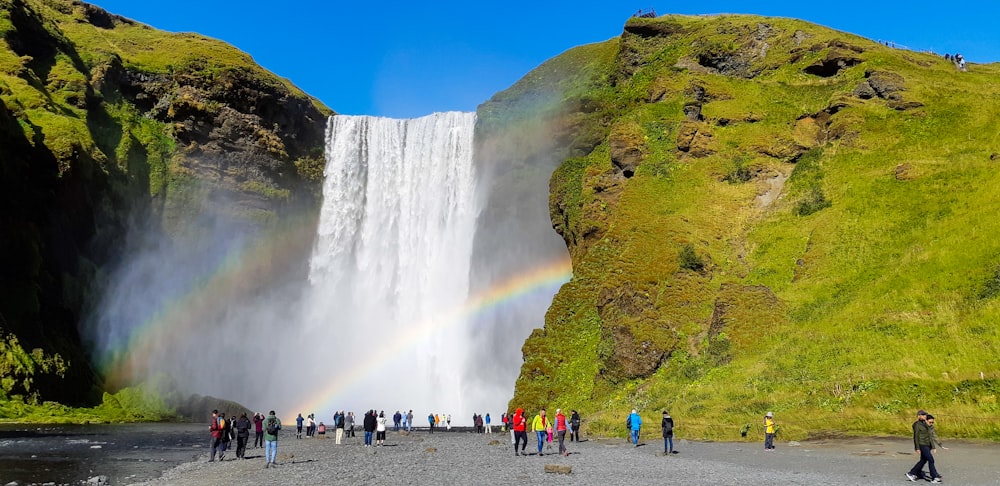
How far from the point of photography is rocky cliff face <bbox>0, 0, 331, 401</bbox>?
55.0 metres

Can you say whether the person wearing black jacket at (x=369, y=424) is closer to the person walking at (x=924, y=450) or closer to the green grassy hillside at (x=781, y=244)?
the green grassy hillside at (x=781, y=244)

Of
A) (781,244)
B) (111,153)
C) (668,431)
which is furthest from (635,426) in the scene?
(111,153)

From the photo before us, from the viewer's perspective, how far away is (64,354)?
179 feet

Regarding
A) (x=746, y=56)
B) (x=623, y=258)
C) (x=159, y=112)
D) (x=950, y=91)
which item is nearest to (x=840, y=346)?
(x=623, y=258)

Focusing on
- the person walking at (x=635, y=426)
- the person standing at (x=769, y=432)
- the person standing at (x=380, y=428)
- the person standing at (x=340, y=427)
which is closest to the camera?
the person standing at (x=769, y=432)

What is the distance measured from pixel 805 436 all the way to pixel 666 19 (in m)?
58.8

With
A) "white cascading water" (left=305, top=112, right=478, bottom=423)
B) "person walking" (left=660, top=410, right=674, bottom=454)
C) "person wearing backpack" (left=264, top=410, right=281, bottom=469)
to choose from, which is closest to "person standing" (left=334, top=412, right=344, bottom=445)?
"person wearing backpack" (left=264, top=410, right=281, bottom=469)

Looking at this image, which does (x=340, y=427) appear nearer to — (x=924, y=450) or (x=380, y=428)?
(x=380, y=428)

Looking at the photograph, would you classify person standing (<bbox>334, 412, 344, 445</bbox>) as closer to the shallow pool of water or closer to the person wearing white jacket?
the person wearing white jacket

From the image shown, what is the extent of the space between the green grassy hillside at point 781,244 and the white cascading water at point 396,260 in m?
14.8

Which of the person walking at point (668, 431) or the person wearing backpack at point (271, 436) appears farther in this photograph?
the person walking at point (668, 431)

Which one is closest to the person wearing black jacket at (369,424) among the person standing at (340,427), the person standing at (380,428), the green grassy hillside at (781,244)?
the person standing at (380,428)

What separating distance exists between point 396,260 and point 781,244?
43.1 meters

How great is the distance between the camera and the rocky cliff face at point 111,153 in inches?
2164
